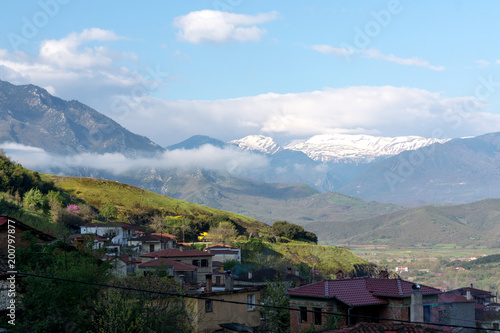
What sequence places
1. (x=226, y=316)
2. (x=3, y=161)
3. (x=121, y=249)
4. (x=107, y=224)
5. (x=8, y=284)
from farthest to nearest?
(x=3, y=161), (x=107, y=224), (x=121, y=249), (x=226, y=316), (x=8, y=284)

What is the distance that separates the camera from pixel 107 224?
87.5m

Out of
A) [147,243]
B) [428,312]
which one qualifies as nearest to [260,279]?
[147,243]

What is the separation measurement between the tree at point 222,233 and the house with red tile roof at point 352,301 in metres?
72.1

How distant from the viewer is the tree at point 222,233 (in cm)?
11051

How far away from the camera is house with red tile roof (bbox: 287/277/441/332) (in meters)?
33.5

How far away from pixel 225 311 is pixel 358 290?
1064 centimetres

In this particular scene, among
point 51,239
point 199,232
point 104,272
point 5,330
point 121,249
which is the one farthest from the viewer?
point 199,232

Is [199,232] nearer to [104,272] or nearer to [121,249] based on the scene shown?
[121,249]

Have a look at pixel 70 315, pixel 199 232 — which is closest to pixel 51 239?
pixel 70 315

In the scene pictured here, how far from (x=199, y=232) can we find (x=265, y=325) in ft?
248

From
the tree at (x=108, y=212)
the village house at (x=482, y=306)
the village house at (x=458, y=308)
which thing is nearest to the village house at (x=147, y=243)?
the tree at (x=108, y=212)

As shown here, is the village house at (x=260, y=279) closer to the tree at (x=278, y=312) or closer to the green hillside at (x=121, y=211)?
the green hillside at (x=121, y=211)

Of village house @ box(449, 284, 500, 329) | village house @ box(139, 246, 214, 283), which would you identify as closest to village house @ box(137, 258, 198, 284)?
village house @ box(139, 246, 214, 283)

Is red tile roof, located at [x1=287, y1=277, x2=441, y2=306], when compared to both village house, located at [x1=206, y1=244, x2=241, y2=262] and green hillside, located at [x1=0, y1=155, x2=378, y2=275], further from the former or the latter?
village house, located at [x1=206, y1=244, x2=241, y2=262]
